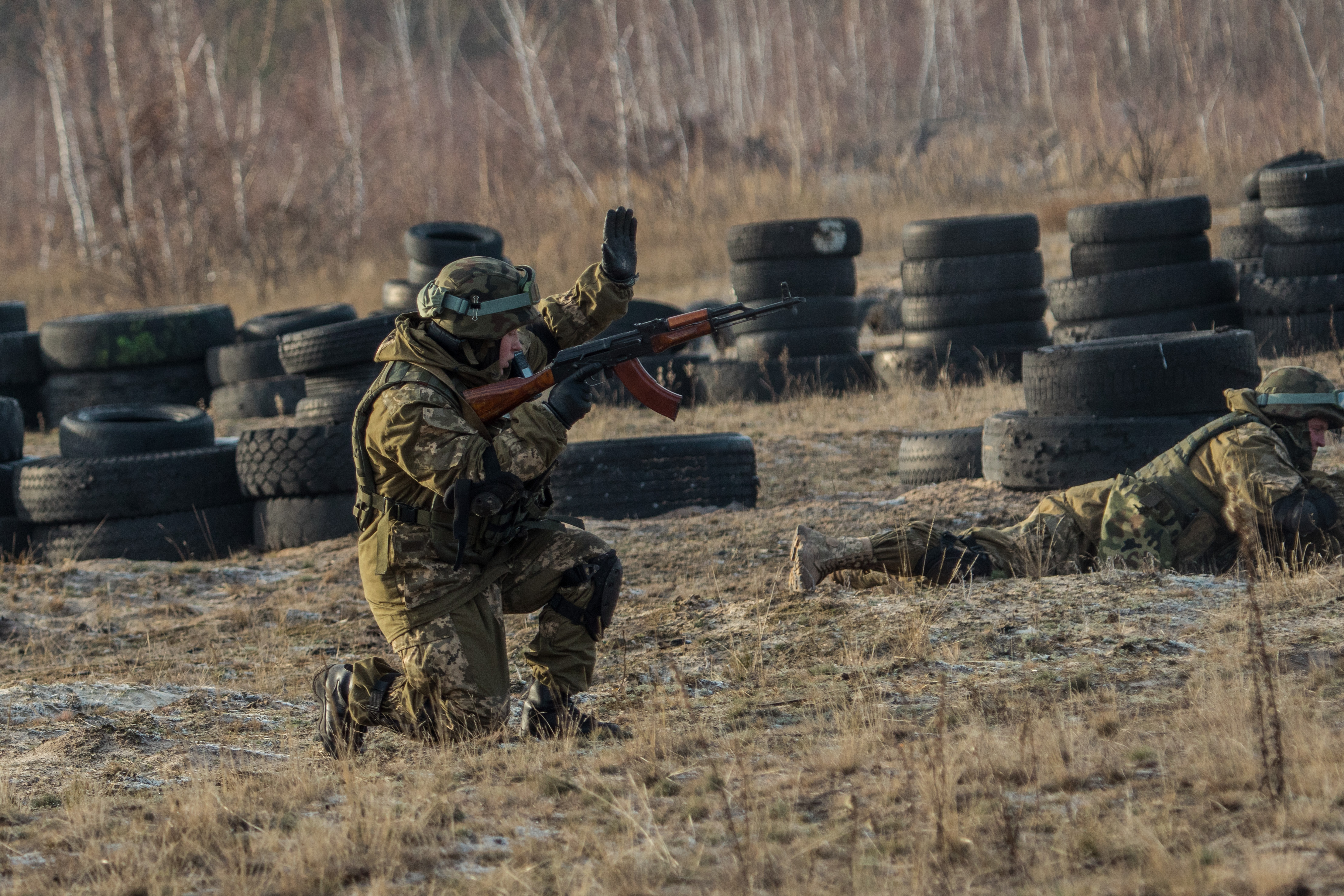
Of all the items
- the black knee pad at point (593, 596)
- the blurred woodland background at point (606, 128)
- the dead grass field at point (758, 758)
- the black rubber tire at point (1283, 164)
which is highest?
the blurred woodland background at point (606, 128)

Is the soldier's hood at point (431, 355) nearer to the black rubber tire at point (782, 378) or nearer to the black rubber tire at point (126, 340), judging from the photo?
the black rubber tire at point (782, 378)

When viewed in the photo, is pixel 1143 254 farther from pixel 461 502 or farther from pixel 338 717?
pixel 338 717

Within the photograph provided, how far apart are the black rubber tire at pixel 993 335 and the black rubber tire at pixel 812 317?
0.86m

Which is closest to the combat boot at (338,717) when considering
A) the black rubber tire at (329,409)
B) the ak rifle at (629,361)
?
the ak rifle at (629,361)

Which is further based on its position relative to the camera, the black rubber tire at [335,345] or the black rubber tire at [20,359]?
the black rubber tire at [20,359]

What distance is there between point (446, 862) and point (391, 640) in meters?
1.20

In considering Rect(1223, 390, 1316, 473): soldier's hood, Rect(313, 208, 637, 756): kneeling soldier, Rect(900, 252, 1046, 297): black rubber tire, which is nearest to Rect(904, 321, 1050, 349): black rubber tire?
Rect(900, 252, 1046, 297): black rubber tire

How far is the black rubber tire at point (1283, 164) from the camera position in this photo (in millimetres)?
11898

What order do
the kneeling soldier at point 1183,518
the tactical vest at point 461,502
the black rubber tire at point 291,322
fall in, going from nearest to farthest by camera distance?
1. the tactical vest at point 461,502
2. the kneeling soldier at point 1183,518
3. the black rubber tire at point 291,322

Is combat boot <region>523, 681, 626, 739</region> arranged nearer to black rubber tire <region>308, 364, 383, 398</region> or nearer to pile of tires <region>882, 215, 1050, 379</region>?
black rubber tire <region>308, 364, 383, 398</region>

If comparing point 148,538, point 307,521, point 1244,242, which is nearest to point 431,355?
point 307,521

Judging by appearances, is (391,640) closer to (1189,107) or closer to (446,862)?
(446,862)

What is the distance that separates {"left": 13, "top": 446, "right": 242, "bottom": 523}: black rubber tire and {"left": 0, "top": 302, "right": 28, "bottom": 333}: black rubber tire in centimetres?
687

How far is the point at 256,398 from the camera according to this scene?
12438mm
